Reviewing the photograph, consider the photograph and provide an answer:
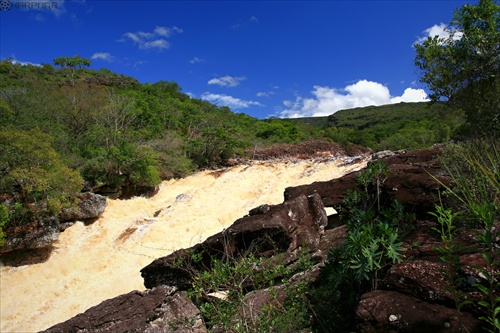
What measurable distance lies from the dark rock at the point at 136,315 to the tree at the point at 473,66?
22.6ft

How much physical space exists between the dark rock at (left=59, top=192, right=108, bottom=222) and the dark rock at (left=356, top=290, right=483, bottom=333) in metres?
13.6

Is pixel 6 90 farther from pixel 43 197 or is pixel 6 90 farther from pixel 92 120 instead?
pixel 43 197

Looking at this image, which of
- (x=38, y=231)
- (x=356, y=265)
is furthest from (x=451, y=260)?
(x=38, y=231)

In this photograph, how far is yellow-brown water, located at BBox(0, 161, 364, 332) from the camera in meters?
9.73

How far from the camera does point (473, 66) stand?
6.70 m

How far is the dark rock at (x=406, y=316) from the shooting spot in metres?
2.33

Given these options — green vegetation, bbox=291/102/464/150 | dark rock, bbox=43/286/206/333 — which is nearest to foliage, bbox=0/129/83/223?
dark rock, bbox=43/286/206/333

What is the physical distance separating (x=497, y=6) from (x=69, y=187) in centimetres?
1486

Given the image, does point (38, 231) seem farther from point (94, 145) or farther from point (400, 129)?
point (400, 129)

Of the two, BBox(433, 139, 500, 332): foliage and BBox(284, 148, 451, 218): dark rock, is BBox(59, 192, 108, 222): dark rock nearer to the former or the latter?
BBox(284, 148, 451, 218): dark rock

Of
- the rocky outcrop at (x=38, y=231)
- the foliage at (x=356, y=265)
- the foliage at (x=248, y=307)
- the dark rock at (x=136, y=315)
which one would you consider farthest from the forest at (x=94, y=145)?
the dark rock at (x=136, y=315)

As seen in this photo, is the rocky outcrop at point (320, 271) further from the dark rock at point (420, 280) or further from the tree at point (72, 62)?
the tree at point (72, 62)

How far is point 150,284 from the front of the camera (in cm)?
681

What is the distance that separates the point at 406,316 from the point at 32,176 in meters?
12.9
